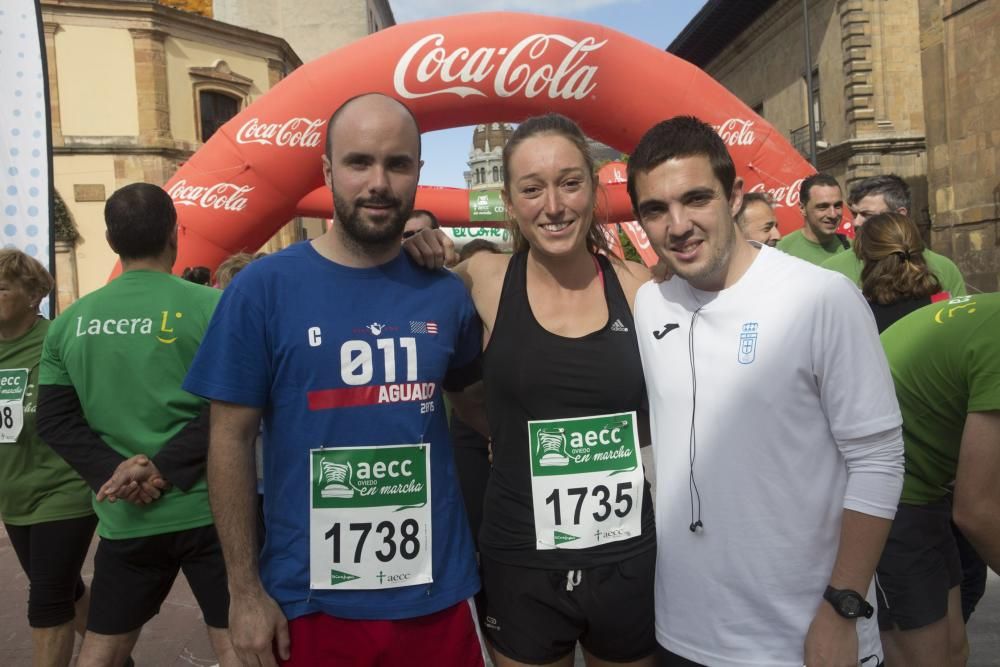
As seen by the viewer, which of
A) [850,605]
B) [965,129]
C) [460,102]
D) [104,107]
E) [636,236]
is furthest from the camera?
[104,107]

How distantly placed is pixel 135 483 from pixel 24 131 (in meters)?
3.80

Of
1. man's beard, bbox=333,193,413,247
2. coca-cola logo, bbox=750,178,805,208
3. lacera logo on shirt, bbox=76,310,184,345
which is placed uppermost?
coca-cola logo, bbox=750,178,805,208

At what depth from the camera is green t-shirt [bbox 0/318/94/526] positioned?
301cm

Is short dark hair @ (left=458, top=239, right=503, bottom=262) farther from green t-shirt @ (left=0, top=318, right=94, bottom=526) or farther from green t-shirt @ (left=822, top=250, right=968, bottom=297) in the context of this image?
green t-shirt @ (left=0, top=318, right=94, bottom=526)

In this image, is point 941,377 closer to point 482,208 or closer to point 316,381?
point 316,381

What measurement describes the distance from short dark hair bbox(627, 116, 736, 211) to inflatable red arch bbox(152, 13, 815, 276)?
4764 mm

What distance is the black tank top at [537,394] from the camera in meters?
1.94

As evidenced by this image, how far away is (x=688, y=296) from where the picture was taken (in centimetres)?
183

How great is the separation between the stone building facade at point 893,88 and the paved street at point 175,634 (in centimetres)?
1102

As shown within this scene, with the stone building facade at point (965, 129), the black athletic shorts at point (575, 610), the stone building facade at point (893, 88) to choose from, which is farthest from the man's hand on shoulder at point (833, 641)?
the stone building facade at point (893, 88)

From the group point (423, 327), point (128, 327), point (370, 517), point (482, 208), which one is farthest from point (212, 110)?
point (370, 517)

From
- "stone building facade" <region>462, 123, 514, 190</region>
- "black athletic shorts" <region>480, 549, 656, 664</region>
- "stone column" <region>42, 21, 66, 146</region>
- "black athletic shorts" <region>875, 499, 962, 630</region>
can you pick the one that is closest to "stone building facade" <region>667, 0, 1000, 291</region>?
Result: "black athletic shorts" <region>875, 499, 962, 630</region>

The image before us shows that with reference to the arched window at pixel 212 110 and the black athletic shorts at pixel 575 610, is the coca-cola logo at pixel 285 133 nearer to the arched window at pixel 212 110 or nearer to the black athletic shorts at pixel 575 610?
the black athletic shorts at pixel 575 610

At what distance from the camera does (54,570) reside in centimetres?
300
